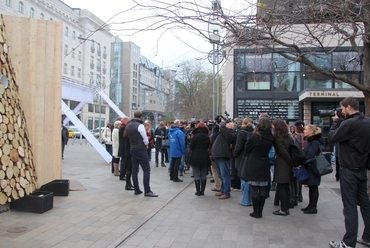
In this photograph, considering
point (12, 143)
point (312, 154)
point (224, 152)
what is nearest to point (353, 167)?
point (312, 154)

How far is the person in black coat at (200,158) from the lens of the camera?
7.69m

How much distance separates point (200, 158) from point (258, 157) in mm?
1972

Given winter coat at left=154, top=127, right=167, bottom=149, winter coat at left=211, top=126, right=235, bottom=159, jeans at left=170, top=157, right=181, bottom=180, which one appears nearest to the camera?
winter coat at left=211, top=126, right=235, bottom=159

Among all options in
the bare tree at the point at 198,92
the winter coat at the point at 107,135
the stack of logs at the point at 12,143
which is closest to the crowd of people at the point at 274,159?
the stack of logs at the point at 12,143

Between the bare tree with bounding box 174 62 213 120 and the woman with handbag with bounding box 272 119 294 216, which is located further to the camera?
the bare tree with bounding box 174 62 213 120

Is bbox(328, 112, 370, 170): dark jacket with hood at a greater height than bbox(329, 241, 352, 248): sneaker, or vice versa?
bbox(328, 112, 370, 170): dark jacket with hood

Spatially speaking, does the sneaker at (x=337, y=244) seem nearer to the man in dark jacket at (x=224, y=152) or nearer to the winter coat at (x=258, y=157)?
the winter coat at (x=258, y=157)

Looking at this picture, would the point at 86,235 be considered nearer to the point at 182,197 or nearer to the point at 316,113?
the point at 182,197

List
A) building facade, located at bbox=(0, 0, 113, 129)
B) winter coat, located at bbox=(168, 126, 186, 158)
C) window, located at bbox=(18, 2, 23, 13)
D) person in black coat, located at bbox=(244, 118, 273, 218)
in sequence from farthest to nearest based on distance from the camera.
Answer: building facade, located at bbox=(0, 0, 113, 129) → window, located at bbox=(18, 2, 23, 13) → winter coat, located at bbox=(168, 126, 186, 158) → person in black coat, located at bbox=(244, 118, 273, 218)

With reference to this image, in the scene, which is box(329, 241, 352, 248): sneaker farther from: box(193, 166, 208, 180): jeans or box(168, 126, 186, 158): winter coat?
box(168, 126, 186, 158): winter coat

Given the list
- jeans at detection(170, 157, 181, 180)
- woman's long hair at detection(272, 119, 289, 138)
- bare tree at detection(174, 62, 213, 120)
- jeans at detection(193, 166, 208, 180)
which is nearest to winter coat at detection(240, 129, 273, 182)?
woman's long hair at detection(272, 119, 289, 138)

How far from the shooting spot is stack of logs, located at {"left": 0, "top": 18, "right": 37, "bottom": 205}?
5.19m

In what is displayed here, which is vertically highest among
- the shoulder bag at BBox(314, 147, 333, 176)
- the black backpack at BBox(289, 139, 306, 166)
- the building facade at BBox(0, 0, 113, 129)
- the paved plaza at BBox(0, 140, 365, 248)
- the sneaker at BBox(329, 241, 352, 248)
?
the building facade at BBox(0, 0, 113, 129)

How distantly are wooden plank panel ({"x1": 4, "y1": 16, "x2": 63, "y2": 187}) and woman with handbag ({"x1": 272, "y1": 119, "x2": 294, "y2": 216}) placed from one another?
14.1 feet
